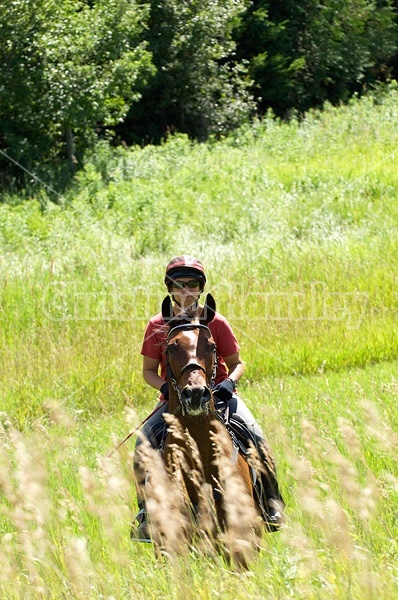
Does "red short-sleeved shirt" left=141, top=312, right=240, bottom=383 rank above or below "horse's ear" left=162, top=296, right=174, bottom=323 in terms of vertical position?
below

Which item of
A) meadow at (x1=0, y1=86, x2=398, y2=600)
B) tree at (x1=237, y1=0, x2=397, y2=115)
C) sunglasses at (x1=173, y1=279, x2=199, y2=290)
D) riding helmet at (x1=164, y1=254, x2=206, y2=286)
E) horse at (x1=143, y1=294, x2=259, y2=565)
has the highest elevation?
tree at (x1=237, y1=0, x2=397, y2=115)

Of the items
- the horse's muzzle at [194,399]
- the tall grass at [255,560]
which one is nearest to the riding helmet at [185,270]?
the tall grass at [255,560]

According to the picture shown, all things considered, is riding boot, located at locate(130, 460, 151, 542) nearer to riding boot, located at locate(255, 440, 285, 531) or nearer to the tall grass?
the tall grass

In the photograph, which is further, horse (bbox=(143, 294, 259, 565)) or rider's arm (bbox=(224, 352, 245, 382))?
rider's arm (bbox=(224, 352, 245, 382))

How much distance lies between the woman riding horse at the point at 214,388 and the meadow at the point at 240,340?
168 millimetres

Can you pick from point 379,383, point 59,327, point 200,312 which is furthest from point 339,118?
point 200,312

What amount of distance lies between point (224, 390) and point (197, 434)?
52 cm

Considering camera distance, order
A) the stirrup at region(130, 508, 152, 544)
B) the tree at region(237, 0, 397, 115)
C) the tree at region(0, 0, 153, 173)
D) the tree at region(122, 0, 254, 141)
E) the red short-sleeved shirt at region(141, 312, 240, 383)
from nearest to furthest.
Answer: the stirrup at region(130, 508, 152, 544) < the red short-sleeved shirt at region(141, 312, 240, 383) < the tree at region(0, 0, 153, 173) < the tree at region(122, 0, 254, 141) < the tree at region(237, 0, 397, 115)

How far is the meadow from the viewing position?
448cm

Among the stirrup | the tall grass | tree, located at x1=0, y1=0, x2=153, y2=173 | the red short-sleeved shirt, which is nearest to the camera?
the tall grass

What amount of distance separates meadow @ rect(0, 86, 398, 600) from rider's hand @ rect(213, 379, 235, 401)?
493mm

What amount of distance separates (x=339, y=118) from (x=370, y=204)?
1213 cm

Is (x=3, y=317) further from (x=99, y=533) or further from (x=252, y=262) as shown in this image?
(x=99, y=533)

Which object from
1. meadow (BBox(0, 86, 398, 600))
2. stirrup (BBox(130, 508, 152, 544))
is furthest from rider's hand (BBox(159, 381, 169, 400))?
stirrup (BBox(130, 508, 152, 544))
